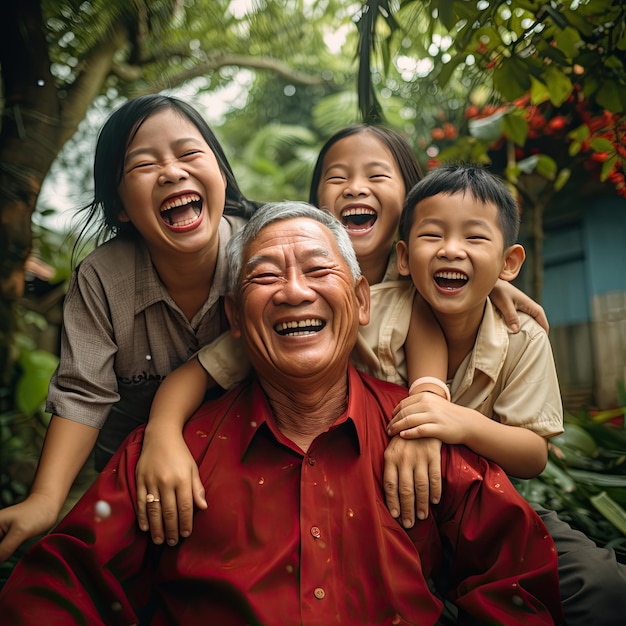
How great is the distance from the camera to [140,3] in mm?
2299

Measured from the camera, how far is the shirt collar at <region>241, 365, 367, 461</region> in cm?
165

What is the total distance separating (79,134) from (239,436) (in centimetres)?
187

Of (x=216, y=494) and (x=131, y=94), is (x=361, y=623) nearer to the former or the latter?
(x=216, y=494)

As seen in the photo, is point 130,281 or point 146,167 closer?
point 146,167

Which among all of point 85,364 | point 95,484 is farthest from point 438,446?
point 85,364

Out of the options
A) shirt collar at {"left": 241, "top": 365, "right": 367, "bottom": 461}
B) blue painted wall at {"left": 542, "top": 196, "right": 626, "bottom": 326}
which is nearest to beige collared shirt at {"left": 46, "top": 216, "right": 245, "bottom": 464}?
shirt collar at {"left": 241, "top": 365, "right": 367, "bottom": 461}

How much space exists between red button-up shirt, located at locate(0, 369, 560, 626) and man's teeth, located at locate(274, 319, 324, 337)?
0.69 feet

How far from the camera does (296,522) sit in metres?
1.56

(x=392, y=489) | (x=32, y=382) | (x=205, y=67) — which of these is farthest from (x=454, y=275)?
(x=32, y=382)

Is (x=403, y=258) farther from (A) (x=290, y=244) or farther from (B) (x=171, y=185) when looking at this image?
(B) (x=171, y=185)

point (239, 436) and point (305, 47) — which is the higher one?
point (305, 47)

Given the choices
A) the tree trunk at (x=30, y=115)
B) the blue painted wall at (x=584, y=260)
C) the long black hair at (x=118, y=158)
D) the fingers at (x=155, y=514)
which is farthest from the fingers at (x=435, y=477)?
the blue painted wall at (x=584, y=260)

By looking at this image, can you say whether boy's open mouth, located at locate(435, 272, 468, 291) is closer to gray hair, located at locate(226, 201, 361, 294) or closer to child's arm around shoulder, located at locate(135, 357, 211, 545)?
gray hair, located at locate(226, 201, 361, 294)

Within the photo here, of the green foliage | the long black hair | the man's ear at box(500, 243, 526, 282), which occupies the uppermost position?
the long black hair
